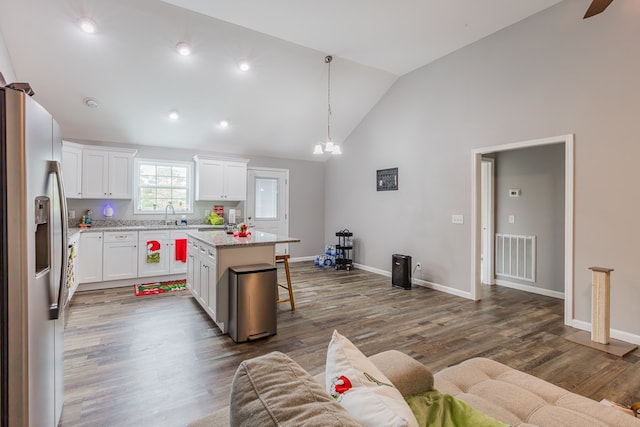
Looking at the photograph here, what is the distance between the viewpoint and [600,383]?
8.18 ft

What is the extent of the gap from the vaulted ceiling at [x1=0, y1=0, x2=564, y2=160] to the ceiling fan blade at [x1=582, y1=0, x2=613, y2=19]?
0.58m

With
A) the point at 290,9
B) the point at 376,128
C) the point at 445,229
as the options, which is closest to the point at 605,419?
the point at 445,229

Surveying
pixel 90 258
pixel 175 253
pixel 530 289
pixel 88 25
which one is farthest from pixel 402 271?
pixel 88 25

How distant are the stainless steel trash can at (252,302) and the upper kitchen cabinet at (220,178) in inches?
133

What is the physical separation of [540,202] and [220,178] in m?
5.69

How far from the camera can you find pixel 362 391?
0.94m

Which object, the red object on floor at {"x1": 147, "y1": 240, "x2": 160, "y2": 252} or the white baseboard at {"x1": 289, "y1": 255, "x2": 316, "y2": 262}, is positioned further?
the white baseboard at {"x1": 289, "y1": 255, "x2": 316, "y2": 262}

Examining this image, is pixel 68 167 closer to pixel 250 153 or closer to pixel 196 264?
pixel 196 264

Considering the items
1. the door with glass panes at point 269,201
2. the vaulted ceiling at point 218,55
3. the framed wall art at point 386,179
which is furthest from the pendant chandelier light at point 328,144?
the door with glass panes at point 269,201

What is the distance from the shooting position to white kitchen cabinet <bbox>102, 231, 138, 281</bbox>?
514 centimetres

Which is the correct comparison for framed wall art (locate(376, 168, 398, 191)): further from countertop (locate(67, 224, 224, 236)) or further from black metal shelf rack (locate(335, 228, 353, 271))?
countertop (locate(67, 224, 224, 236))

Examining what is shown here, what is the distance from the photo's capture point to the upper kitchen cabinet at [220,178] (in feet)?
20.6

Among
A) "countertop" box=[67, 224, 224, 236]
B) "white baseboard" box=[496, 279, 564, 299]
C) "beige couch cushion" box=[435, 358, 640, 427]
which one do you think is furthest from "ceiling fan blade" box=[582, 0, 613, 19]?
"countertop" box=[67, 224, 224, 236]

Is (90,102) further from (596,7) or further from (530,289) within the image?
(530,289)
